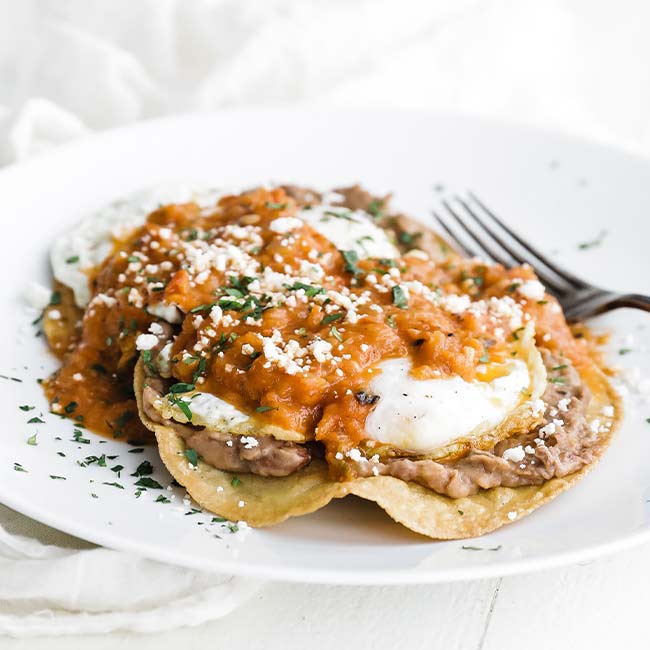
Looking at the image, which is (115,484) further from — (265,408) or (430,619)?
(430,619)

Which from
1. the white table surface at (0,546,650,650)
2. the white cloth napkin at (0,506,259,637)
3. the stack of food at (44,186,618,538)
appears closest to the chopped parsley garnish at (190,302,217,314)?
the stack of food at (44,186,618,538)

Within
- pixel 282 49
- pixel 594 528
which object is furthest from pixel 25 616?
pixel 282 49

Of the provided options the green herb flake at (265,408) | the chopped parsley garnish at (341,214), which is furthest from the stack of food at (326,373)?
the chopped parsley garnish at (341,214)

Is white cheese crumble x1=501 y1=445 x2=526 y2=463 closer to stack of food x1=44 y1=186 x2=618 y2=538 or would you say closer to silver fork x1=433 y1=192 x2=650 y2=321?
stack of food x1=44 y1=186 x2=618 y2=538

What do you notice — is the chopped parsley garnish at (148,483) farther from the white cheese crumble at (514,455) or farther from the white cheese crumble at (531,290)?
the white cheese crumble at (531,290)

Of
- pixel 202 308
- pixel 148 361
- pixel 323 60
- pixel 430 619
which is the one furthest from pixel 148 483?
pixel 323 60

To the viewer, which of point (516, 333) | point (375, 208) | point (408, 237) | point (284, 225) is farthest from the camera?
point (375, 208)
